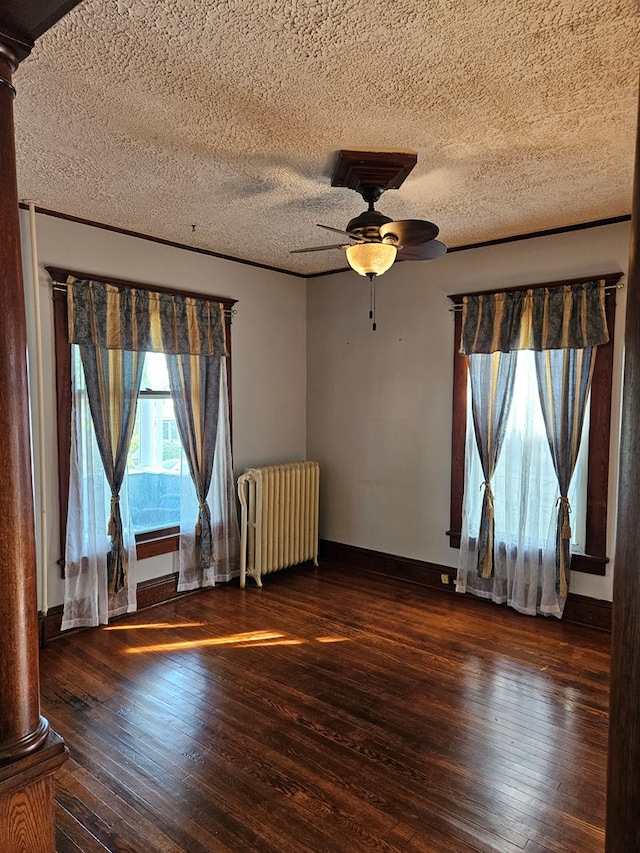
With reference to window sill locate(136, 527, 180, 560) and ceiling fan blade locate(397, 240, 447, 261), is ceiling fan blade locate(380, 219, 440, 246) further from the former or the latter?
window sill locate(136, 527, 180, 560)

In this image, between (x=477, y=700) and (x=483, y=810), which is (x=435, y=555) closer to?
(x=477, y=700)

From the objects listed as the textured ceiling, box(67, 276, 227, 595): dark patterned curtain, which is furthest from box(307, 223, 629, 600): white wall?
box(67, 276, 227, 595): dark patterned curtain

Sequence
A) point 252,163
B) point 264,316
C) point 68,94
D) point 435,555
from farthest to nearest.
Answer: point 264,316 → point 435,555 → point 252,163 → point 68,94

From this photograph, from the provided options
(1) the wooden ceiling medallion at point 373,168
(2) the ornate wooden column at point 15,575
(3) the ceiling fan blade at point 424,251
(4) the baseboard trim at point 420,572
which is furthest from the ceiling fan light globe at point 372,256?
(4) the baseboard trim at point 420,572

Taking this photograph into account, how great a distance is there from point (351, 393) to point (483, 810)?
3565mm

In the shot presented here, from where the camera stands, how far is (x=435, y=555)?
4.64 meters

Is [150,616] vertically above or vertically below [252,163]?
below

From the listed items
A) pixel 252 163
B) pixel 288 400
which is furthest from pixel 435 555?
pixel 252 163

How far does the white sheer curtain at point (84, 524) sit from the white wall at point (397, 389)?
2.29m

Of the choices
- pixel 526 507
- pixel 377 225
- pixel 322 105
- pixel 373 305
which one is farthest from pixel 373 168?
pixel 526 507

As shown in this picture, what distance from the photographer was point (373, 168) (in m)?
2.65

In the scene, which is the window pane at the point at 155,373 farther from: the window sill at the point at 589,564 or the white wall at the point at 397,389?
the window sill at the point at 589,564

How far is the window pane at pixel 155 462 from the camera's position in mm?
4141

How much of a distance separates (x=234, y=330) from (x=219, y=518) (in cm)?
167
